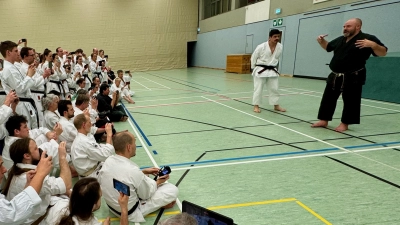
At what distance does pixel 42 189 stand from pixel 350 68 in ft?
16.3

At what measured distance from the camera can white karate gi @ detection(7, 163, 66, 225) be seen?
2.10 meters

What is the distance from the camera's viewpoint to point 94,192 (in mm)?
1767

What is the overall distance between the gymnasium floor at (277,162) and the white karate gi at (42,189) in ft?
1.95

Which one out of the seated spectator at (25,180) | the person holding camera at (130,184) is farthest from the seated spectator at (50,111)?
the person holding camera at (130,184)

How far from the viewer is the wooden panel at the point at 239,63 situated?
59.4ft

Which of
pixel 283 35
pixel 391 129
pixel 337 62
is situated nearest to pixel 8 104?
pixel 337 62

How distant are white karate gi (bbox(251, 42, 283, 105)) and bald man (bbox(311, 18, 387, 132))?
1.50 meters

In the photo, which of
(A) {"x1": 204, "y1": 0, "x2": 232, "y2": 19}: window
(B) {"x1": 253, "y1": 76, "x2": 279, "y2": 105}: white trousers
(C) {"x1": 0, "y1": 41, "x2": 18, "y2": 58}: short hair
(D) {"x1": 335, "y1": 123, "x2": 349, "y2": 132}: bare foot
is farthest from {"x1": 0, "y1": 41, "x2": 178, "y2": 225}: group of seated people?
(A) {"x1": 204, "y1": 0, "x2": 232, "y2": 19}: window

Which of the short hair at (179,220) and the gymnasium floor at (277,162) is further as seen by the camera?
the gymnasium floor at (277,162)

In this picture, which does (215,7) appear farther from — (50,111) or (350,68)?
(50,111)

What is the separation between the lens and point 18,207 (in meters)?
1.62

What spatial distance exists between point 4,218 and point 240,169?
8.56 feet

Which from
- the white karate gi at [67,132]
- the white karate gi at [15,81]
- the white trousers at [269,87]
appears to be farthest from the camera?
the white trousers at [269,87]

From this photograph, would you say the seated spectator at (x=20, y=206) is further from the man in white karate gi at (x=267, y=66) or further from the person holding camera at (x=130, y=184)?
the man in white karate gi at (x=267, y=66)
